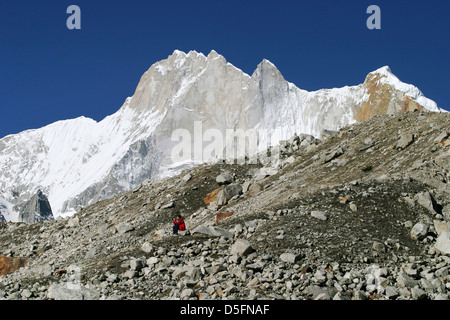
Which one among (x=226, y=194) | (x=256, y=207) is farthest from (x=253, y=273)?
(x=226, y=194)

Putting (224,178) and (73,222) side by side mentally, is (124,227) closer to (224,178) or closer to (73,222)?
(224,178)

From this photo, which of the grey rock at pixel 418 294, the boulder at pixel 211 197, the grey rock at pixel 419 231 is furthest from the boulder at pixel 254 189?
the grey rock at pixel 418 294

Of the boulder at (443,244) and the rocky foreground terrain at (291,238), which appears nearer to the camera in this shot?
the rocky foreground terrain at (291,238)

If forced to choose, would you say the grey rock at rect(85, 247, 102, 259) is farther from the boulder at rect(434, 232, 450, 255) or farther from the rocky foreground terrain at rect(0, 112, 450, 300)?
the boulder at rect(434, 232, 450, 255)

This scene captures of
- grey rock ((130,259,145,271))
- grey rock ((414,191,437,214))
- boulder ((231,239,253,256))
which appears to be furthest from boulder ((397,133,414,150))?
grey rock ((130,259,145,271))

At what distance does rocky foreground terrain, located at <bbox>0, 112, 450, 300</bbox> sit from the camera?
15531 mm

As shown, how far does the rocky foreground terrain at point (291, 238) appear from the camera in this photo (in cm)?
1553

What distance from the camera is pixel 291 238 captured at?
17.9m

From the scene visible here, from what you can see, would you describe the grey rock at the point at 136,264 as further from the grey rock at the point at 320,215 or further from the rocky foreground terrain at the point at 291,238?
the grey rock at the point at 320,215

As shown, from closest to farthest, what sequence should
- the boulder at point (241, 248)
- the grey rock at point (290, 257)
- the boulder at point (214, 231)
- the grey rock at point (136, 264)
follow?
the grey rock at point (290, 257), the boulder at point (241, 248), the grey rock at point (136, 264), the boulder at point (214, 231)

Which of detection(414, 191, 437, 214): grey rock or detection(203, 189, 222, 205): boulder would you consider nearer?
detection(414, 191, 437, 214): grey rock

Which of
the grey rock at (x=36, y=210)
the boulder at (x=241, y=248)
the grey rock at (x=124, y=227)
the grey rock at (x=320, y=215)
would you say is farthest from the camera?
the grey rock at (x=36, y=210)
